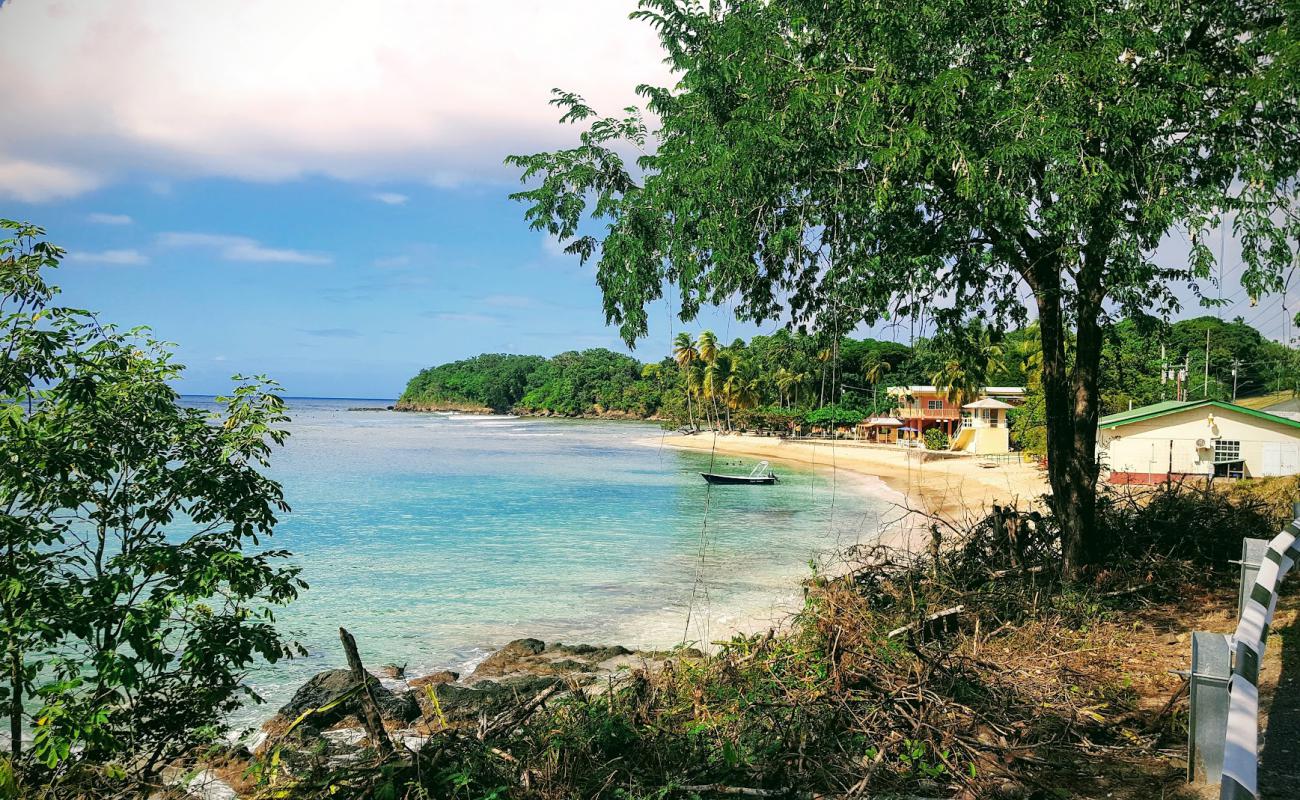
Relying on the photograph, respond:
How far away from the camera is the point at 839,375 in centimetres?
855

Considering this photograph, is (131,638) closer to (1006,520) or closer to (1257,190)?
(1006,520)

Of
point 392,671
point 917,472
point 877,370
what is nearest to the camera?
point 392,671

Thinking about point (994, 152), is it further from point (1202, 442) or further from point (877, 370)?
point (877, 370)

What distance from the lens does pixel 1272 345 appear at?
275ft

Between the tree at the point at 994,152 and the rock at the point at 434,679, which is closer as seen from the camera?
the tree at the point at 994,152

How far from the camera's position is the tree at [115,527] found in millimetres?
4879

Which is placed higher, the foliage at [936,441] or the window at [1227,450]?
the window at [1227,450]

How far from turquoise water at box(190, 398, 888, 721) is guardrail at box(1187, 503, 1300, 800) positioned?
6.89 m

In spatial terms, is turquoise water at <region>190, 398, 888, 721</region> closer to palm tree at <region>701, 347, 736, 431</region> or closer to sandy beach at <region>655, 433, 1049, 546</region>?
sandy beach at <region>655, 433, 1049, 546</region>

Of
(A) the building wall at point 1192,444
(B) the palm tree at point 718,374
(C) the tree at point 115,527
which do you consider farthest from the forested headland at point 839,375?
(C) the tree at point 115,527

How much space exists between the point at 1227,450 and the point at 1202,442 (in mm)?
875


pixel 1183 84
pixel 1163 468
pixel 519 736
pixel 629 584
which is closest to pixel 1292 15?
pixel 1183 84

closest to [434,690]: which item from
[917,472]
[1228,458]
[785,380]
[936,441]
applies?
[1228,458]

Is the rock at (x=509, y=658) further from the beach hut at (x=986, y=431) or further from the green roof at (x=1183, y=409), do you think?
the beach hut at (x=986, y=431)
